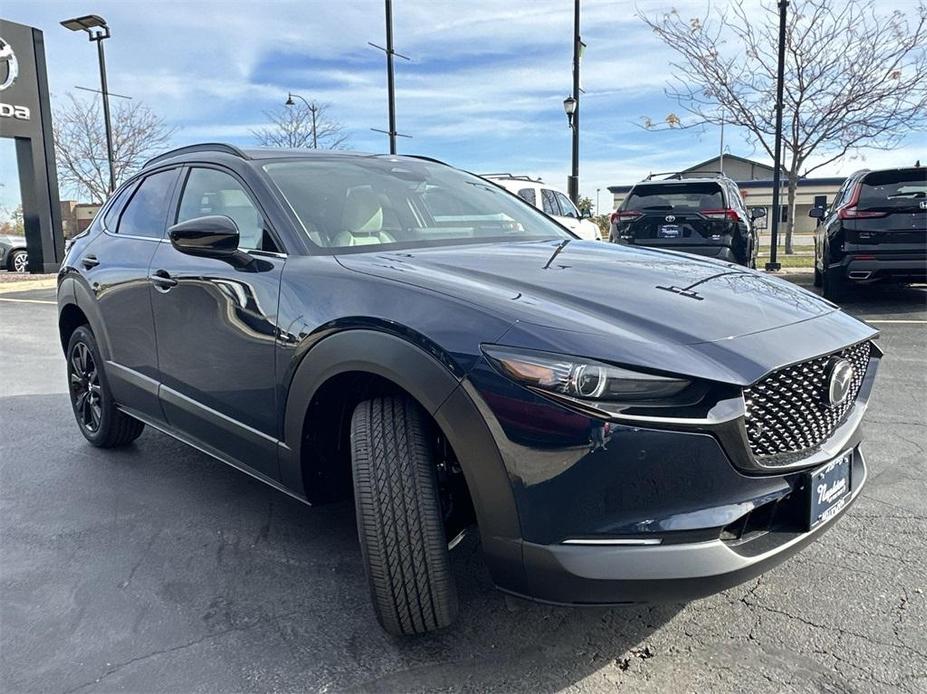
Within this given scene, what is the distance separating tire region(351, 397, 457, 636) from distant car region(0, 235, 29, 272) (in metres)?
20.5

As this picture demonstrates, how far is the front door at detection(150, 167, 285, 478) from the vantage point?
106 inches

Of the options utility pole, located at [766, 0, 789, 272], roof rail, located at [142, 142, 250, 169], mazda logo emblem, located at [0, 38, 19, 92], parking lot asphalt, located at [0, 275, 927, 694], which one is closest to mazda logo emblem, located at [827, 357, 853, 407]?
parking lot asphalt, located at [0, 275, 927, 694]

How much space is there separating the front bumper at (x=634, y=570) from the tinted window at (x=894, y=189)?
25.7 ft

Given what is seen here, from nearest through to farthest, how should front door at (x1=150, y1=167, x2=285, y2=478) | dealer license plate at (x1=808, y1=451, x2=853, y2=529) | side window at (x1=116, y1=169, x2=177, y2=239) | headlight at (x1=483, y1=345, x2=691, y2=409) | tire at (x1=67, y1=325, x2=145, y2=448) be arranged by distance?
1. headlight at (x1=483, y1=345, x2=691, y2=409)
2. dealer license plate at (x1=808, y1=451, x2=853, y2=529)
3. front door at (x1=150, y1=167, x2=285, y2=478)
4. side window at (x1=116, y1=169, x2=177, y2=239)
5. tire at (x1=67, y1=325, x2=145, y2=448)

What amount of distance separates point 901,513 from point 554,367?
2239 mm

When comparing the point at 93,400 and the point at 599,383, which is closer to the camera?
the point at 599,383

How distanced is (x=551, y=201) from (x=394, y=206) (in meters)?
10.3

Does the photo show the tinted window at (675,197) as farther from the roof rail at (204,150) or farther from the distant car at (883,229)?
the roof rail at (204,150)

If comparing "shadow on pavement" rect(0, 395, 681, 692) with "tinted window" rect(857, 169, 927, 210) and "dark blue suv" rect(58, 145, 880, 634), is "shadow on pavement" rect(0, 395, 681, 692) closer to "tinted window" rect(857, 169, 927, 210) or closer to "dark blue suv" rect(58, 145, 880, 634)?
"dark blue suv" rect(58, 145, 880, 634)

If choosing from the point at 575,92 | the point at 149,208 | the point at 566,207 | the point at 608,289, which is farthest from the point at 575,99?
the point at 608,289

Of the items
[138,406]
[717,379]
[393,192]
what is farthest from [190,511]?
[717,379]

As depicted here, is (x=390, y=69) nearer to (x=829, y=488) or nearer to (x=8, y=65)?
(x=8, y=65)

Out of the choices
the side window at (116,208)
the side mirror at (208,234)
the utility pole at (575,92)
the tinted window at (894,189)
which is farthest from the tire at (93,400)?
the utility pole at (575,92)

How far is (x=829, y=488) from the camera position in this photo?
84.7 inches
